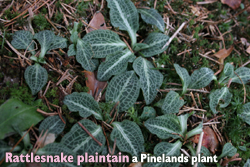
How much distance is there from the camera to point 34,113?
6.07ft

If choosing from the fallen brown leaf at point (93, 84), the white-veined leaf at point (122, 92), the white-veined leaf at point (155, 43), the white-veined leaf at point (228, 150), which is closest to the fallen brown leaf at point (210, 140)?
the white-veined leaf at point (228, 150)

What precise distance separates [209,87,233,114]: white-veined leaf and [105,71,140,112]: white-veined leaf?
1047 millimetres

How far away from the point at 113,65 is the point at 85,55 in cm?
36

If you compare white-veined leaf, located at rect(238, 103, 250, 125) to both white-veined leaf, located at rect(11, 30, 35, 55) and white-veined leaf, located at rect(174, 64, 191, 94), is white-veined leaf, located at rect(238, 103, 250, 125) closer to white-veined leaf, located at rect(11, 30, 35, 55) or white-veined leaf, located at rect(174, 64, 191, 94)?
white-veined leaf, located at rect(174, 64, 191, 94)

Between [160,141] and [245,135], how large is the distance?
3.83 ft

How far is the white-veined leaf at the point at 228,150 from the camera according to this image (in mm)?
2096

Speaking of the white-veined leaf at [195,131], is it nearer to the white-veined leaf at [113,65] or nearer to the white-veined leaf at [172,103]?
the white-veined leaf at [172,103]

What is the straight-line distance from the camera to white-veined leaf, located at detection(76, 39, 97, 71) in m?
2.15

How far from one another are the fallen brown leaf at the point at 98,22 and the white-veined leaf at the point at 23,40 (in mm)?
719

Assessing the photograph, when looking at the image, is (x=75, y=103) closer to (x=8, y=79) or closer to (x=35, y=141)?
(x=35, y=141)

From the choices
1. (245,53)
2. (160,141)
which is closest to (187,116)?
(160,141)

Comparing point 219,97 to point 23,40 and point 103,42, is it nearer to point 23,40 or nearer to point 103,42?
point 103,42

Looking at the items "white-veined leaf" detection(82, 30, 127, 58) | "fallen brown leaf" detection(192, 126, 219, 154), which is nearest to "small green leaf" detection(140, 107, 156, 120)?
"fallen brown leaf" detection(192, 126, 219, 154)

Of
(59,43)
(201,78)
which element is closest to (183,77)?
(201,78)
